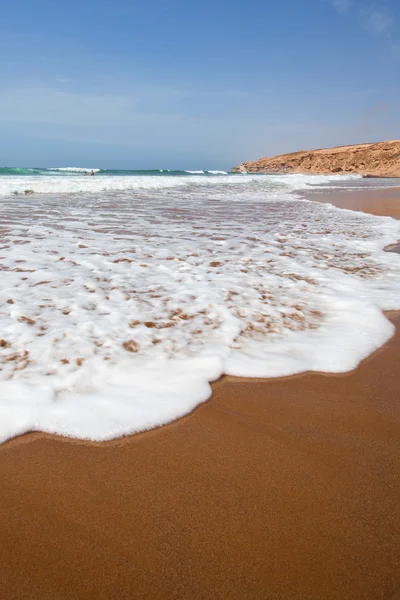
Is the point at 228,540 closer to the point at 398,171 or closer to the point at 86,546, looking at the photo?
the point at 86,546

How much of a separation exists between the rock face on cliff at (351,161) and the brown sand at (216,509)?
44785 millimetres

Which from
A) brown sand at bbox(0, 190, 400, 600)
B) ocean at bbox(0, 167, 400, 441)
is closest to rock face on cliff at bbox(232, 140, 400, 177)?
ocean at bbox(0, 167, 400, 441)

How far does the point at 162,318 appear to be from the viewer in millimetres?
2486

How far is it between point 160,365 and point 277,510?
3.00 feet

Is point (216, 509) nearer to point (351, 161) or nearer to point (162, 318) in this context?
point (162, 318)

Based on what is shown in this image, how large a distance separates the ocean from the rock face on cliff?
1661 inches

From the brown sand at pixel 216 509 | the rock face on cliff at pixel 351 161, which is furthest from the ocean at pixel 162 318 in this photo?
the rock face on cliff at pixel 351 161

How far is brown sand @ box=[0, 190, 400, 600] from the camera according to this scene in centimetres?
96

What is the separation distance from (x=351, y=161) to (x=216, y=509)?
54.4 m

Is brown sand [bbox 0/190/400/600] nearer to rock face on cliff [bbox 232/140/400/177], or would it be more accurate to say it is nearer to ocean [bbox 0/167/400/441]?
ocean [bbox 0/167/400/441]

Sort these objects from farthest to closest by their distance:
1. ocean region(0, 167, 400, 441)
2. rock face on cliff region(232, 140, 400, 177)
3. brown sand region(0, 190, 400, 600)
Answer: rock face on cliff region(232, 140, 400, 177)
ocean region(0, 167, 400, 441)
brown sand region(0, 190, 400, 600)

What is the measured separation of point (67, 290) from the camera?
291 centimetres

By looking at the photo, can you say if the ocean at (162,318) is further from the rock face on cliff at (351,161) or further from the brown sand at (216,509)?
the rock face on cliff at (351,161)

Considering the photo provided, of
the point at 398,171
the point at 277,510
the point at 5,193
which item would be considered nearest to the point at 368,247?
the point at 277,510
